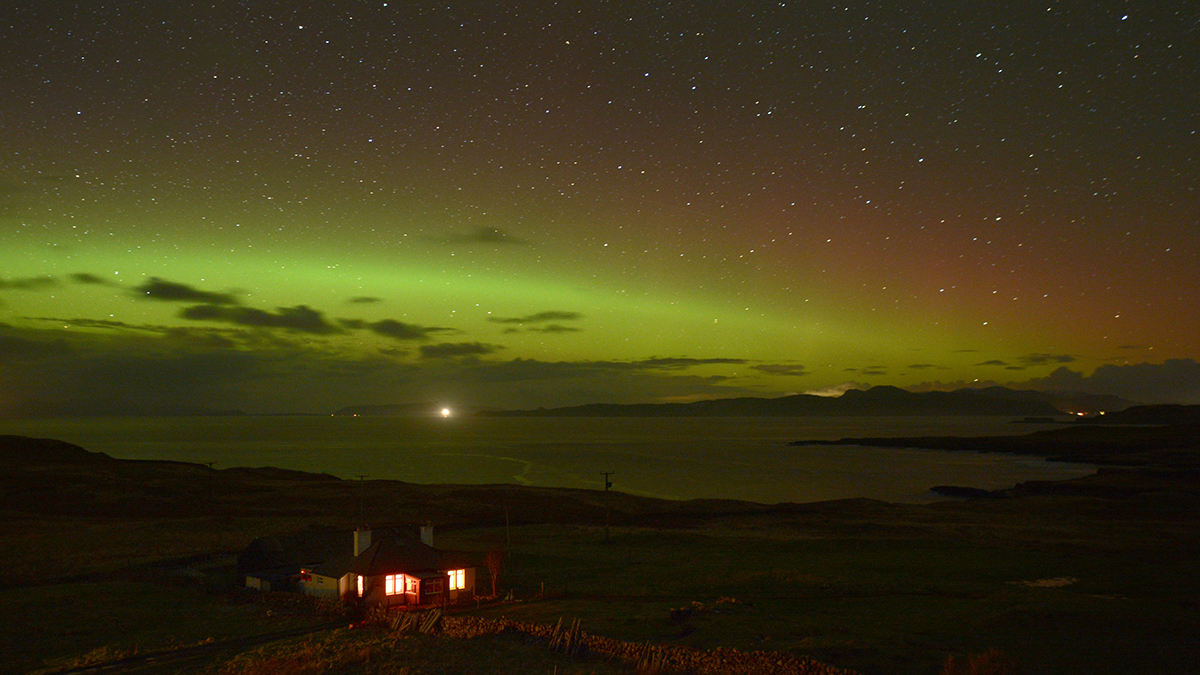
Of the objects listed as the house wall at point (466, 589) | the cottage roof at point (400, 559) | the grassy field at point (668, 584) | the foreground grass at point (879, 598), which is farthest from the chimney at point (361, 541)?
the foreground grass at point (879, 598)

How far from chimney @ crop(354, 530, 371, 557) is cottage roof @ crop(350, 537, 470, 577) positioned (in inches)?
10.6

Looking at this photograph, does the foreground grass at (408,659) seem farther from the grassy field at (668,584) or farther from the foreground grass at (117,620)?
the foreground grass at (117,620)

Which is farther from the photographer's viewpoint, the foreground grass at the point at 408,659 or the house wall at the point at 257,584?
the house wall at the point at 257,584

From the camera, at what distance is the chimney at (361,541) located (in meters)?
32.3

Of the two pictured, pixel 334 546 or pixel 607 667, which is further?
pixel 334 546

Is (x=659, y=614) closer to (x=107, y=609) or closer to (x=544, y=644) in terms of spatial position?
(x=544, y=644)

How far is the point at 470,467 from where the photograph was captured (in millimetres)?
135000

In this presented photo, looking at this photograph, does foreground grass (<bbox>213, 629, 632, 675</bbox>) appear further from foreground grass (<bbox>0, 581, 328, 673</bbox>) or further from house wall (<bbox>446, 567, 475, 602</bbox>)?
house wall (<bbox>446, 567, 475, 602</bbox>)

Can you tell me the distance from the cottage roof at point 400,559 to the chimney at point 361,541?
0.88 feet

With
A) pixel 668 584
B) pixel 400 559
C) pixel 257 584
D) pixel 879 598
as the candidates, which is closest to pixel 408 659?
pixel 400 559

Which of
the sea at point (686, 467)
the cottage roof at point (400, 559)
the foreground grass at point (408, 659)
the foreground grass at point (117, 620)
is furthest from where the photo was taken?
the sea at point (686, 467)

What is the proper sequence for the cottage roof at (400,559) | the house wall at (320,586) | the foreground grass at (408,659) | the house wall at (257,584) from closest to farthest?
the foreground grass at (408,659) < the cottage roof at (400,559) < the house wall at (320,586) < the house wall at (257,584)

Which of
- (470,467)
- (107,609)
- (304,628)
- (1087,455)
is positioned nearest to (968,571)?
(304,628)

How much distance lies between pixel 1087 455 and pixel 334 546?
6216 inches
